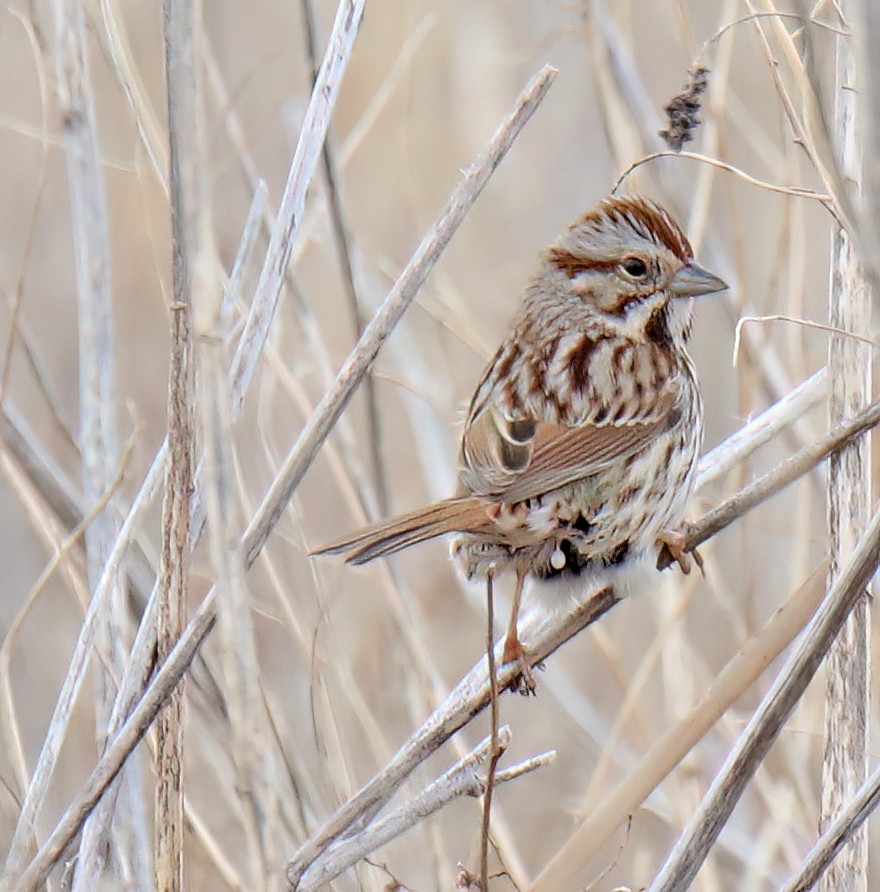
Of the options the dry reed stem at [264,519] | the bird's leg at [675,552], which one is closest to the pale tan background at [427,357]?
the bird's leg at [675,552]

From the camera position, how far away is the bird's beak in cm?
207

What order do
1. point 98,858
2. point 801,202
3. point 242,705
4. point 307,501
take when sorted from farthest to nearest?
point 307,501 → point 801,202 → point 98,858 → point 242,705

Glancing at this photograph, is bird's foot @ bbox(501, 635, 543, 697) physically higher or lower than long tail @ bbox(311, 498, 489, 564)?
lower

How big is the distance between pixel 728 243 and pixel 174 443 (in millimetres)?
2086

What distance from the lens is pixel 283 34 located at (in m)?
3.50

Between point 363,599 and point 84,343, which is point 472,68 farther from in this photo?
point 84,343

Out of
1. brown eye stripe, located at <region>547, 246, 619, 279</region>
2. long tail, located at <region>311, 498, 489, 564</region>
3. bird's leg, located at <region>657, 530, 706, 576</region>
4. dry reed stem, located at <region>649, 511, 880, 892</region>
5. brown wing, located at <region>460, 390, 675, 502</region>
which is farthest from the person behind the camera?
brown eye stripe, located at <region>547, 246, 619, 279</region>

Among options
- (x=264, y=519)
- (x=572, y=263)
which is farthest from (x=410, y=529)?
(x=572, y=263)

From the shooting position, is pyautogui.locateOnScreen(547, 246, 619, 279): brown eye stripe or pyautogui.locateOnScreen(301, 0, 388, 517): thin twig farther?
pyautogui.locateOnScreen(547, 246, 619, 279): brown eye stripe

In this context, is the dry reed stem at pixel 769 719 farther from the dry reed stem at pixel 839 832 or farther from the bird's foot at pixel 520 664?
the bird's foot at pixel 520 664

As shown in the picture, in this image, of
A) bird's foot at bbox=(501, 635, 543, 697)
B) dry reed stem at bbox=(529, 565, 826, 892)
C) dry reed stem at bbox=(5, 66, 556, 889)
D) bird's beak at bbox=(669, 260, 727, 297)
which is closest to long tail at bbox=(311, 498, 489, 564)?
dry reed stem at bbox=(5, 66, 556, 889)

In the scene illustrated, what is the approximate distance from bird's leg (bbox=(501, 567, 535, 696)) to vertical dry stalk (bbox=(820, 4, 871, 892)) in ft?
1.29

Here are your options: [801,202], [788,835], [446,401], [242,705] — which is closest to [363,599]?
[446,401]

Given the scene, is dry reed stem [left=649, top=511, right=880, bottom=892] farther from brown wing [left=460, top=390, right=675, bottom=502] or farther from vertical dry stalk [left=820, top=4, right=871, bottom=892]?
brown wing [left=460, top=390, right=675, bottom=502]
